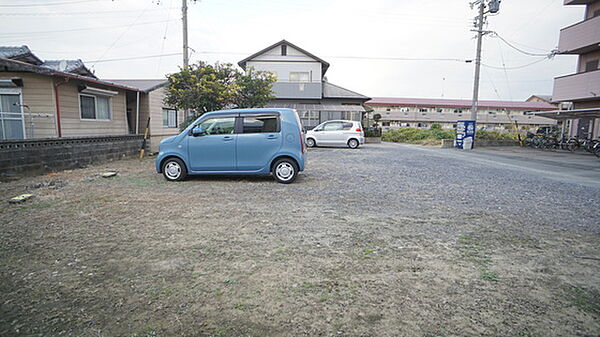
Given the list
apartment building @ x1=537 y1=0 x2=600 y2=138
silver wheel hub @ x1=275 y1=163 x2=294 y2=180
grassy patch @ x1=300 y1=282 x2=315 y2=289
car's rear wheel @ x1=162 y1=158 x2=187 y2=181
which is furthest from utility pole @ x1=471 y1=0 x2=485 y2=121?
grassy patch @ x1=300 y1=282 x2=315 y2=289

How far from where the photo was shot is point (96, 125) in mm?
12281

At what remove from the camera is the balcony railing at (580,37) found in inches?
670

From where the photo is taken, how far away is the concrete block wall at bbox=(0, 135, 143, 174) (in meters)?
7.12

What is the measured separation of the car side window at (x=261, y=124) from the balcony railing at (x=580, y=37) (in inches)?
798

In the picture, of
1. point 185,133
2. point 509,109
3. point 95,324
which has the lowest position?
point 95,324

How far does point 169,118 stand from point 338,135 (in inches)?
395

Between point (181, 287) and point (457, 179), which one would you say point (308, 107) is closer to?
point (457, 179)

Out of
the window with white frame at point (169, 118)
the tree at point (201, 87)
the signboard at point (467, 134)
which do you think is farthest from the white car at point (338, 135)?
the window with white frame at point (169, 118)

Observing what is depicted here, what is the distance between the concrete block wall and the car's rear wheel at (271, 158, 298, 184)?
598 centimetres

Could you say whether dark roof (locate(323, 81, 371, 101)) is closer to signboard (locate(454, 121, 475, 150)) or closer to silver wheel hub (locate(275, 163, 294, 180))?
signboard (locate(454, 121, 475, 150))

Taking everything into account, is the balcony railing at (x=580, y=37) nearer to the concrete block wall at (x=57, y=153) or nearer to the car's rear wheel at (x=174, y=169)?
the car's rear wheel at (x=174, y=169)

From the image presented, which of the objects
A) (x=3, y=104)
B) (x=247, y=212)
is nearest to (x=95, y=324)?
(x=247, y=212)

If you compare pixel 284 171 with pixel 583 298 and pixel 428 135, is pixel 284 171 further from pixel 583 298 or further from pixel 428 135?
pixel 428 135

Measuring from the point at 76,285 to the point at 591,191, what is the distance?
893 centimetres
